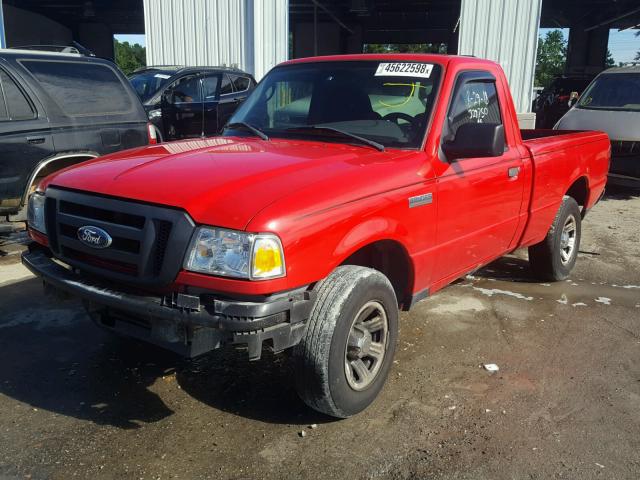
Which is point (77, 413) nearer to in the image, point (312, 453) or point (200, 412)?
point (200, 412)

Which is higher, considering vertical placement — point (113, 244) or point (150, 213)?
point (150, 213)

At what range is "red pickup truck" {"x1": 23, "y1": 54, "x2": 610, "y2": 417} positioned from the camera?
2.68 metres

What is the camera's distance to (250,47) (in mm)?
13391

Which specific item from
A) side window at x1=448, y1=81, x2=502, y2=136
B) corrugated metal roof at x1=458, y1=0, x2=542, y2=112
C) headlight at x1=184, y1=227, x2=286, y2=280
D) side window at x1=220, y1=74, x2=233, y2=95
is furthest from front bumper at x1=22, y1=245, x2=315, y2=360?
corrugated metal roof at x1=458, y1=0, x2=542, y2=112

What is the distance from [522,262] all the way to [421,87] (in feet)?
10.5

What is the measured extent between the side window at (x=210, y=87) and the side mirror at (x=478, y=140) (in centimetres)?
793

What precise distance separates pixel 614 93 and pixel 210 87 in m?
7.19

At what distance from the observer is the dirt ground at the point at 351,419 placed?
2.89 metres

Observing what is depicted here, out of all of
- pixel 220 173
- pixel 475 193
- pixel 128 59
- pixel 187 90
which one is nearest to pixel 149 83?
Result: pixel 187 90

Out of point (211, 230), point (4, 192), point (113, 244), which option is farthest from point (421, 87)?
point (4, 192)

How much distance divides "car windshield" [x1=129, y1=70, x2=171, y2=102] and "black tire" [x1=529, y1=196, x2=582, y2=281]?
726cm

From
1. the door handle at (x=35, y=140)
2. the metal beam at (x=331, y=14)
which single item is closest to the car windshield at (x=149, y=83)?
the door handle at (x=35, y=140)

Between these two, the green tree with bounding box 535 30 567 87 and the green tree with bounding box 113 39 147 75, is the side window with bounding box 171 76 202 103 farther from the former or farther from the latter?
the green tree with bounding box 535 30 567 87

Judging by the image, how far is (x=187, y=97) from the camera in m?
10.3
